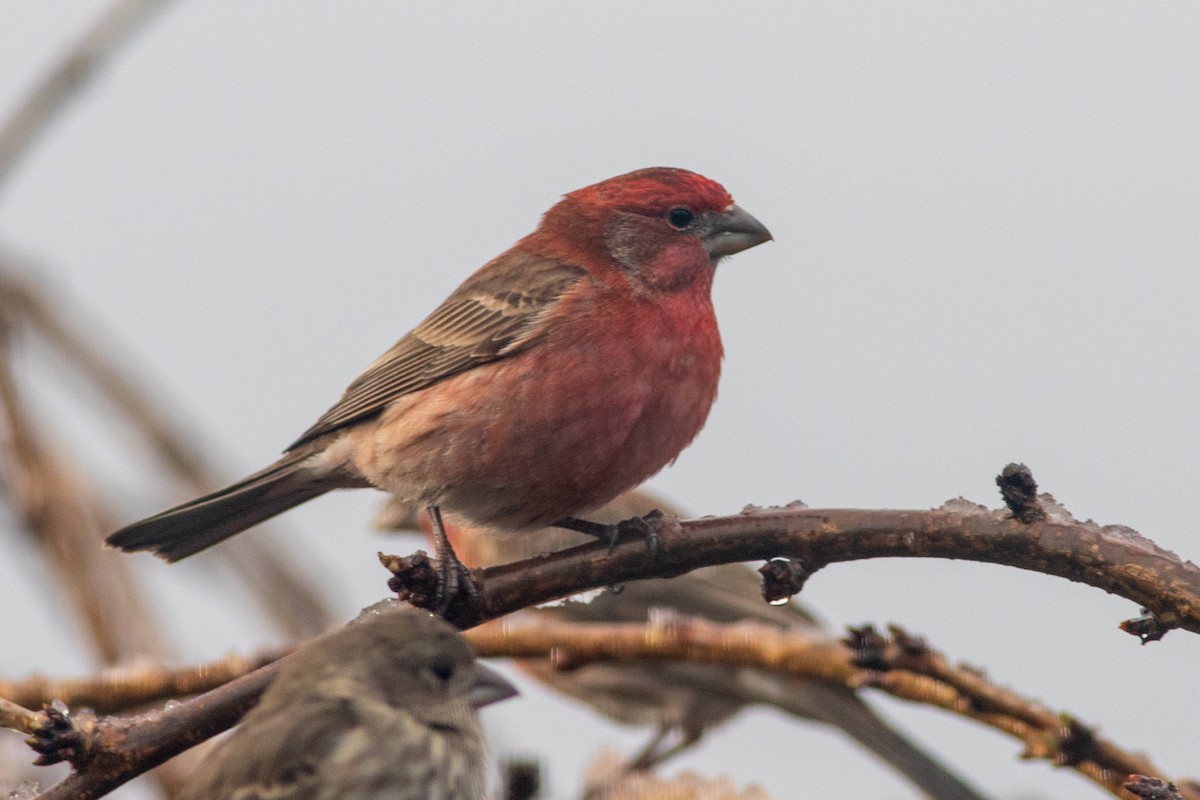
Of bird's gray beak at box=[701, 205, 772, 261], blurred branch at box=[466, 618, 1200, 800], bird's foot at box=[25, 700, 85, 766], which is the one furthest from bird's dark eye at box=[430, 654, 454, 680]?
bird's gray beak at box=[701, 205, 772, 261]

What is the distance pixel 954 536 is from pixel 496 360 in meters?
2.84

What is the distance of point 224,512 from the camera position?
633 centimetres

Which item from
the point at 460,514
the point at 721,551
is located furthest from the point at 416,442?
the point at 721,551

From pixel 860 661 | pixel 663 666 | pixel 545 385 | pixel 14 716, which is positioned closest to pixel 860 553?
pixel 860 661

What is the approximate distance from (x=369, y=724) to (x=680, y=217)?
3497 mm

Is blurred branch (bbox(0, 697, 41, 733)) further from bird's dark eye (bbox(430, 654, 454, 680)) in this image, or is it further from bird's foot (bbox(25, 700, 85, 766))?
bird's dark eye (bbox(430, 654, 454, 680))

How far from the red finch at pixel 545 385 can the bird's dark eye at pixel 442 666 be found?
160cm

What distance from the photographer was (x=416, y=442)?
246 inches

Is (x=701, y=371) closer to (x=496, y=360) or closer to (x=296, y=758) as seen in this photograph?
(x=496, y=360)

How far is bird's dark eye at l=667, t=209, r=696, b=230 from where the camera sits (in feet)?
22.4

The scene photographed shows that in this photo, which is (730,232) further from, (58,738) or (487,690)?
(58,738)

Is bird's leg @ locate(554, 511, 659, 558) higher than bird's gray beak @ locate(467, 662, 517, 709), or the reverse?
bird's leg @ locate(554, 511, 659, 558)

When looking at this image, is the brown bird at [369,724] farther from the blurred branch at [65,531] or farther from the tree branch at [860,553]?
the blurred branch at [65,531]

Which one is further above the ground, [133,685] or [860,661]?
[860,661]
